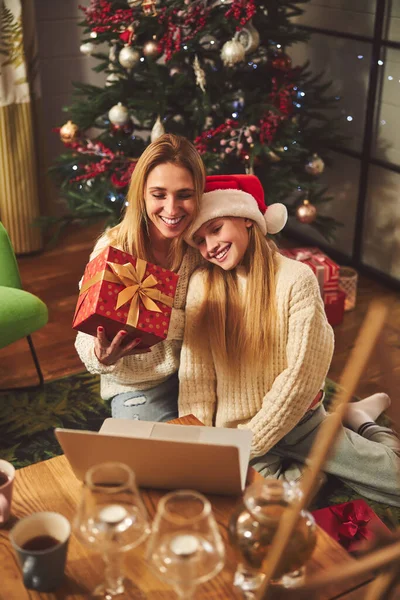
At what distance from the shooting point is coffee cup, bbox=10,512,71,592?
3.69 feet

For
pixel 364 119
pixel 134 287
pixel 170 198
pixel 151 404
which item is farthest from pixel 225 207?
pixel 364 119

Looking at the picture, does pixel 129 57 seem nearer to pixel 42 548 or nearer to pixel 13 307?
pixel 13 307

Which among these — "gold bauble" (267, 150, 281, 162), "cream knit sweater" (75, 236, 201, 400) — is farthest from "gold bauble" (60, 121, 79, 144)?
"cream knit sweater" (75, 236, 201, 400)

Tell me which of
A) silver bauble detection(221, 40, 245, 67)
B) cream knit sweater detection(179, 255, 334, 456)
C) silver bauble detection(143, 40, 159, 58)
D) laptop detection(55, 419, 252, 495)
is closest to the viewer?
laptop detection(55, 419, 252, 495)

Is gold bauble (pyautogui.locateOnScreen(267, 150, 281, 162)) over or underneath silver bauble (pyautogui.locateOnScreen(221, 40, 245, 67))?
underneath

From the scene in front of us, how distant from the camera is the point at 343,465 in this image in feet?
7.19

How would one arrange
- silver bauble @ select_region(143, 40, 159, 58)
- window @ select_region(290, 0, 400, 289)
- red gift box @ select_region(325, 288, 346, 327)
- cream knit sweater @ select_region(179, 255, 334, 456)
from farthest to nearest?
window @ select_region(290, 0, 400, 289), red gift box @ select_region(325, 288, 346, 327), silver bauble @ select_region(143, 40, 159, 58), cream knit sweater @ select_region(179, 255, 334, 456)

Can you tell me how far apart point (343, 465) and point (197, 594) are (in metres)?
1.12

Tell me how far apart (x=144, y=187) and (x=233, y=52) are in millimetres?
1110

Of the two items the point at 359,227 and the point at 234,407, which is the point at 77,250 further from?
the point at 234,407

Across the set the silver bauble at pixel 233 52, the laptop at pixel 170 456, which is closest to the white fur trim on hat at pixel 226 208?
the laptop at pixel 170 456

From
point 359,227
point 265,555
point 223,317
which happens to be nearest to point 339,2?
point 359,227

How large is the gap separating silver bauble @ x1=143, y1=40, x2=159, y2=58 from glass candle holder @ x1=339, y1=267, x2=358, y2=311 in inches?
50.2

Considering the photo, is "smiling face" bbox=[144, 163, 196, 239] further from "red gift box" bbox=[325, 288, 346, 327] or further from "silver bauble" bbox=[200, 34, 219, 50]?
"red gift box" bbox=[325, 288, 346, 327]
